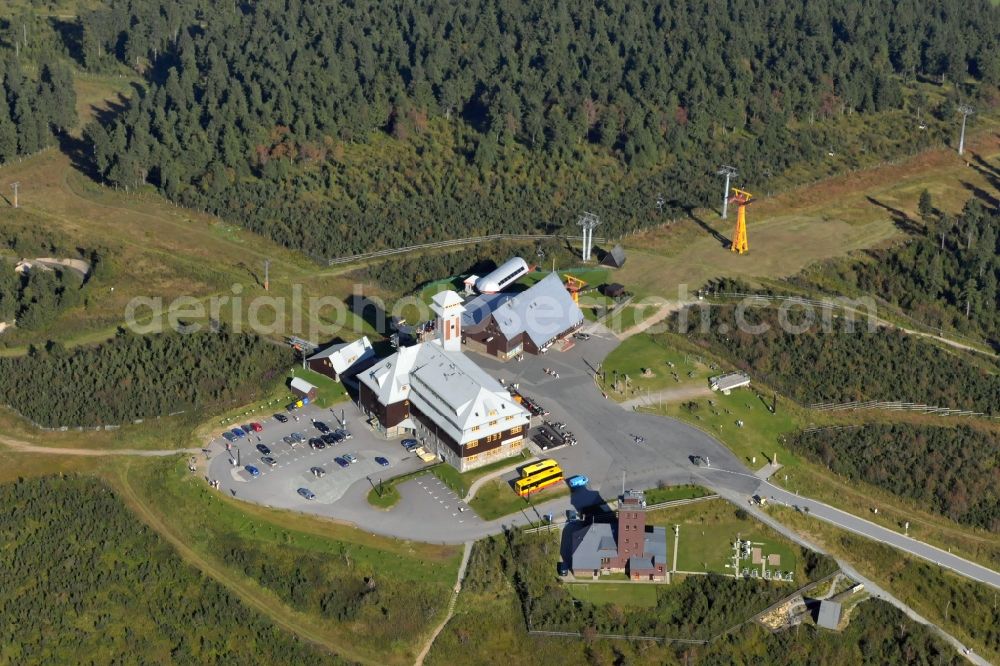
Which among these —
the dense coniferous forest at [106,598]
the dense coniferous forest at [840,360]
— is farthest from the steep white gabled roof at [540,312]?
the dense coniferous forest at [106,598]

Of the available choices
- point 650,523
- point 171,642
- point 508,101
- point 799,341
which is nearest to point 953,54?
point 508,101

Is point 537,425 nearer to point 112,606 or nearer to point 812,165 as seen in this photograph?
point 112,606

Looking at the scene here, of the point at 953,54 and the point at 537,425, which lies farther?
the point at 953,54

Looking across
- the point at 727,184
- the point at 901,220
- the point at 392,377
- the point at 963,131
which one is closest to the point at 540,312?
the point at 392,377

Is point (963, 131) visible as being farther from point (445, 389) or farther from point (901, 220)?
point (445, 389)

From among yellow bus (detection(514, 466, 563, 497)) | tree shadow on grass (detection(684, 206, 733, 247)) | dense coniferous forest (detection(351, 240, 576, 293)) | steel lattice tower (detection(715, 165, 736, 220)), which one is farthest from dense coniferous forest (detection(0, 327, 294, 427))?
steel lattice tower (detection(715, 165, 736, 220))

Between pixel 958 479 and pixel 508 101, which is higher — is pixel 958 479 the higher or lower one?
the lower one
